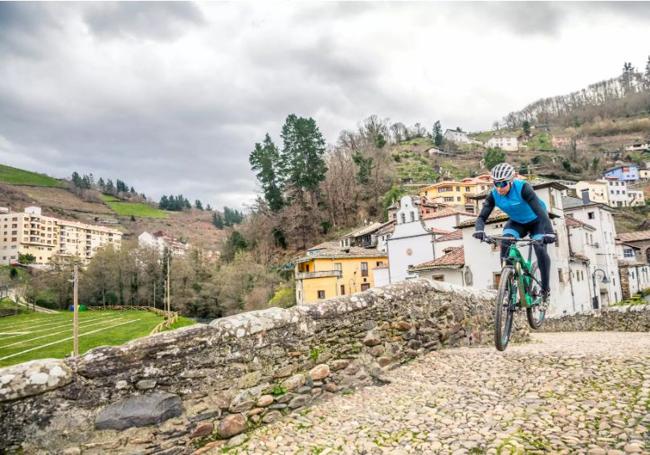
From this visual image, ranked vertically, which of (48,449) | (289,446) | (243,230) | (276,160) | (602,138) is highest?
(602,138)

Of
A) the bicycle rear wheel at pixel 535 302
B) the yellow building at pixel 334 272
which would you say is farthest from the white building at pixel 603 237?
the bicycle rear wheel at pixel 535 302

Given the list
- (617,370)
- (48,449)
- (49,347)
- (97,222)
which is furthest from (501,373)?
(97,222)

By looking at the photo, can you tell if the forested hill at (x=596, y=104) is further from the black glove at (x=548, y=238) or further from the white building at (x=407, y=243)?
the black glove at (x=548, y=238)

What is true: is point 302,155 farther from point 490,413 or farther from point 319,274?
point 490,413

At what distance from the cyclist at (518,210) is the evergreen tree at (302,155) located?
72.2 m

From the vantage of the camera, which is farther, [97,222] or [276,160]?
[97,222]

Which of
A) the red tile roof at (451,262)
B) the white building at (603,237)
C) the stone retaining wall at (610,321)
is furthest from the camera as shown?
the white building at (603,237)

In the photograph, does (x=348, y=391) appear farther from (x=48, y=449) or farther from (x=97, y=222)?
(x=97, y=222)

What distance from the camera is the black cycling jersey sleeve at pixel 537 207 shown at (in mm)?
6293

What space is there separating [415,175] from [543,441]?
389 feet

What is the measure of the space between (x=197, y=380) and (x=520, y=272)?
5356 mm

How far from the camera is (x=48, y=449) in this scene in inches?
184

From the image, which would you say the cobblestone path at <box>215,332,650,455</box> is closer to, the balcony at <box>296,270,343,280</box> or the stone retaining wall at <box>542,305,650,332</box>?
the stone retaining wall at <box>542,305,650,332</box>

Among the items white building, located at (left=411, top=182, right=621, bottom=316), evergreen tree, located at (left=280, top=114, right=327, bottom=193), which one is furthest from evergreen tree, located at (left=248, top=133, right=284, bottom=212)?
white building, located at (left=411, top=182, right=621, bottom=316)
